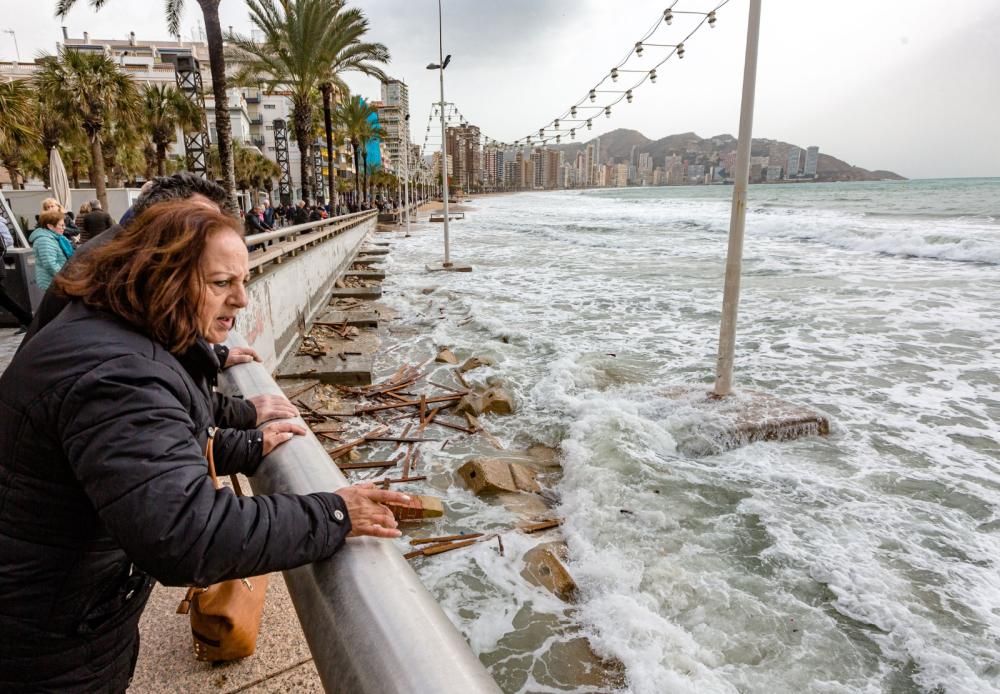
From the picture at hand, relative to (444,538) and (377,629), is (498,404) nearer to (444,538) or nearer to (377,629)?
(444,538)

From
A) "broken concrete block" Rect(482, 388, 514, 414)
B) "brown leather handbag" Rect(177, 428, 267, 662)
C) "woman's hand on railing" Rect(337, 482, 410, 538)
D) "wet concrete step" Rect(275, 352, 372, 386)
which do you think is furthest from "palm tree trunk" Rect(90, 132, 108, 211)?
"woman's hand on railing" Rect(337, 482, 410, 538)

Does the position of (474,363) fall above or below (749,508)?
above

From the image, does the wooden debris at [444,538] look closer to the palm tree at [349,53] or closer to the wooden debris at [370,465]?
the wooden debris at [370,465]

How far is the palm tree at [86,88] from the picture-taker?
26.1 m

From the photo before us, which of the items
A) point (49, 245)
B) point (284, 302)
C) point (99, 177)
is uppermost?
point (99, 177)

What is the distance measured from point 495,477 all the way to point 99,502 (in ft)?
13.5

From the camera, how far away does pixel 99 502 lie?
3.48 feet

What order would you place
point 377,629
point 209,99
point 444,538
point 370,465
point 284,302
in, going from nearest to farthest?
point 377,629 < point 444,538 < point 370,465 < point 284,302 < point 209,99

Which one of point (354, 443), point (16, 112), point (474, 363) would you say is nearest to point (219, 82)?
point (16, 112)

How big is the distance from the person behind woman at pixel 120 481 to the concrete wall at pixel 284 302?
4261 mm

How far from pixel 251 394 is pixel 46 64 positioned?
34.5 m

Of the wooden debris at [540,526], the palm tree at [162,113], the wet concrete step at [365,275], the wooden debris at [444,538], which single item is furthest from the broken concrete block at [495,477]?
the palm tree at [162,113]

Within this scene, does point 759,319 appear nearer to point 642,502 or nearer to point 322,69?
point 642,502

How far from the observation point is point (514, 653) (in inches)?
131
